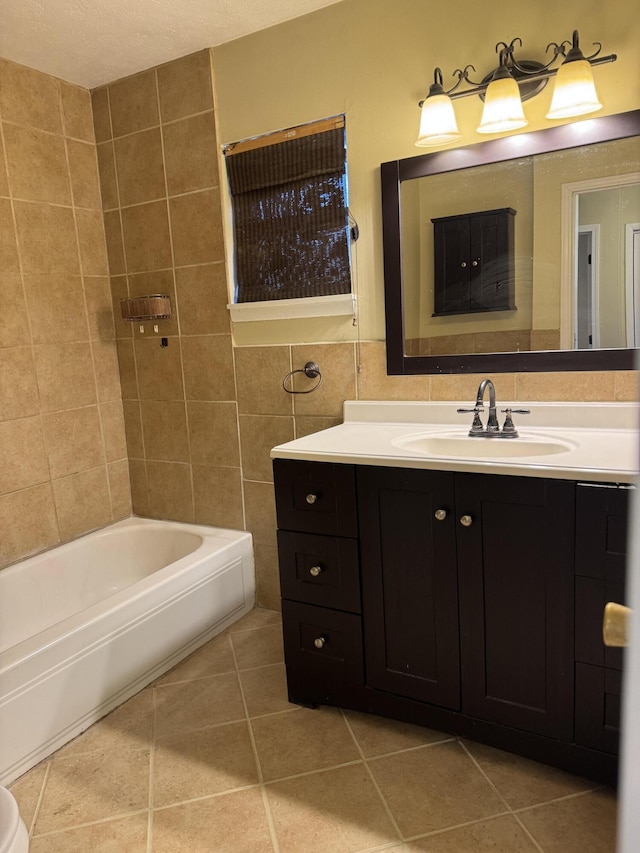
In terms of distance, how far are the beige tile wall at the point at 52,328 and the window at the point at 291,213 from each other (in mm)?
761

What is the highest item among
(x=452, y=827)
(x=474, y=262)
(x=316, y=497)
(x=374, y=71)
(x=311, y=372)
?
(x=374, y=71)

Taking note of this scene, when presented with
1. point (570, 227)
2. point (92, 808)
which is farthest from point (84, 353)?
point (570, 227)

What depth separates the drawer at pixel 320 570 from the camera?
182 centimetres

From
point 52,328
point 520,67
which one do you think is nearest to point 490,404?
point 520,67

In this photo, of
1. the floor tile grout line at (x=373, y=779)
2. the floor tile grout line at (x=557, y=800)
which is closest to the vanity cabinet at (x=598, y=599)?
the floor tile grout line at (x=557, y=800)

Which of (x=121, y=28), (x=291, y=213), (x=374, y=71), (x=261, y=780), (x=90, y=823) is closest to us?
(x=90, y=823)

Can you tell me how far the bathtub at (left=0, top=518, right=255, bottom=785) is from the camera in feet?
5.77

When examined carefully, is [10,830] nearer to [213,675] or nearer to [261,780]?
[261,780]

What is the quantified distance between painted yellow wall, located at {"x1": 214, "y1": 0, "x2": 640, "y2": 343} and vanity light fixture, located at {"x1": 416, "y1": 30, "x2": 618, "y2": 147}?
0.03 meters

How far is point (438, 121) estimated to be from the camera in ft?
6.31

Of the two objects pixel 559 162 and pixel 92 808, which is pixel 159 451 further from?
pixel 559 162

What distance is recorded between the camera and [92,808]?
1616 millimetres

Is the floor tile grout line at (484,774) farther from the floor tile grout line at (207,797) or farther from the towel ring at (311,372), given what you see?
the towel ring at (311,372)

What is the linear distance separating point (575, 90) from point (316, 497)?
1.40 m
